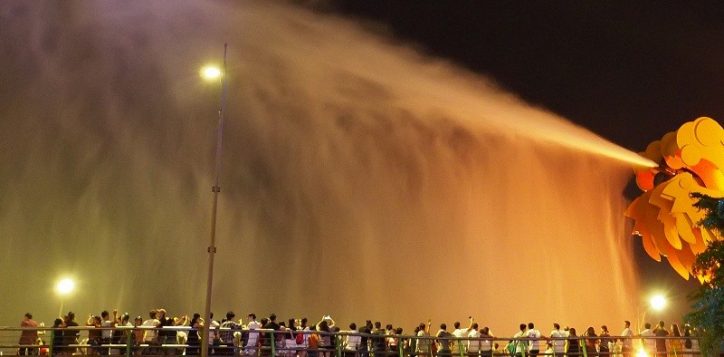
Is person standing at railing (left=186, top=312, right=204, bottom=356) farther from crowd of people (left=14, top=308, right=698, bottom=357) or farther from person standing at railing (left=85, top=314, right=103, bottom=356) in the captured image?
person standing at railing (left=85, top=314, right=103, bottom=356)

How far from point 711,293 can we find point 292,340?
485 inches

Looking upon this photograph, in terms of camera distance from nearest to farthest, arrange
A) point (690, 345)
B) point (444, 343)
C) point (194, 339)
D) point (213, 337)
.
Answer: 1. point (194, 339)
2. point (213, 337)
3. point (444, 343)
4. point (690, 345)

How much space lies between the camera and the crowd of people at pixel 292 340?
2153cm

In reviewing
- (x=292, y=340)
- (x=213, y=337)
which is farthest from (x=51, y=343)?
(x=292, y=340)

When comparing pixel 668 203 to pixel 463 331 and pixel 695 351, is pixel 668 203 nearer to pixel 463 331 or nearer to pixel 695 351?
pixel 695 351

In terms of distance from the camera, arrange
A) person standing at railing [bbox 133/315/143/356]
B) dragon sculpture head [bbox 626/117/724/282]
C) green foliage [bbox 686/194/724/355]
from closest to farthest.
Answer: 1. green foliage [bbox 686/194/724/355]
2. person standing at railing [bbox 133/315/143/356]
3. dragon sculpture head [bbox 626/117/724/282]

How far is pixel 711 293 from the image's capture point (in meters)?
15.0

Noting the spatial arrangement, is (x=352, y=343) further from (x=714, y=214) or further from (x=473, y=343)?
(x=714, y=214)

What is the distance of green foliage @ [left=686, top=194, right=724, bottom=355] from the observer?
14.8 m

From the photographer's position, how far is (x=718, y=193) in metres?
27.3

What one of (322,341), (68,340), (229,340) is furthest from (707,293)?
(68,340)

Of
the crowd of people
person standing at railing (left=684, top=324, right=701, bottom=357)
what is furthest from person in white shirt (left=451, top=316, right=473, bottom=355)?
person standing at railing (left=684, top=324, right=701, bottom=357)

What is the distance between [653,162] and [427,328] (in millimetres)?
10543

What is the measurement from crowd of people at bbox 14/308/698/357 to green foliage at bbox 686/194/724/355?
295 inches
